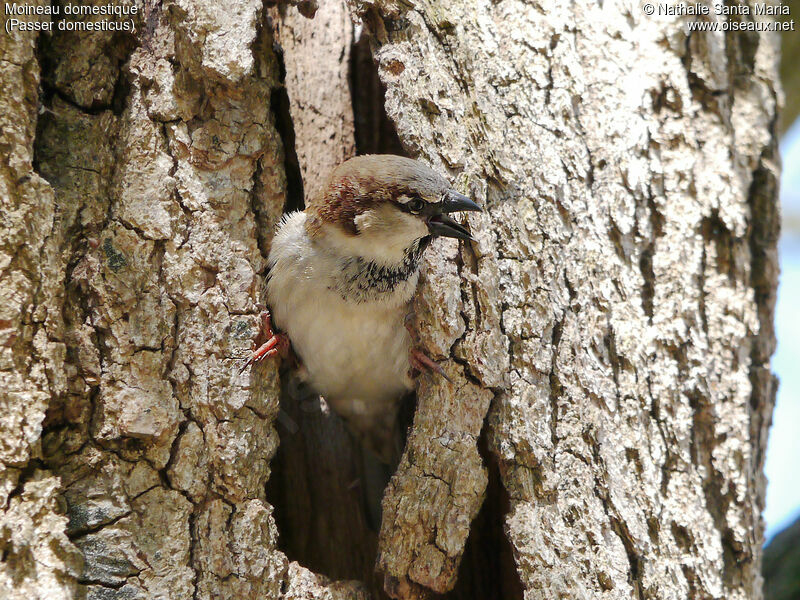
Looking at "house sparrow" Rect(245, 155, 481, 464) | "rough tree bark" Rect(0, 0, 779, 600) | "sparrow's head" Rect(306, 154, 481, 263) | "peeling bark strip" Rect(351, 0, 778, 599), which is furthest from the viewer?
"house sparrow" Rect(245, 155, 481, 464)

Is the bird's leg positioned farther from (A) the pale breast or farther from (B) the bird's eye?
(B) the bird's eye

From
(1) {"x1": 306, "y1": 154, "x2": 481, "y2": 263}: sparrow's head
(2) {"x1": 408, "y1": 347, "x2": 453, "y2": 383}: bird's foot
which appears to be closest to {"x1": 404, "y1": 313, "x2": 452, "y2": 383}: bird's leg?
(2) {"x1": 408, "y1": 347, "x2": 453, "y2": 383}: bird's foot

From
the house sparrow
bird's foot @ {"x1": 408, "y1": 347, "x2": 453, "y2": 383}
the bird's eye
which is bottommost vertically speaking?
bird's foot @ {"x1": 408, "y1": 347, "x2": 453, "y2": 383}

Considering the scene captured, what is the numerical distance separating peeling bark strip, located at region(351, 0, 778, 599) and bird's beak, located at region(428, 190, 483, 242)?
7cm

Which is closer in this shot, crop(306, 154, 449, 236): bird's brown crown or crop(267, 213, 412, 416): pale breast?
crop(306, 154, 449, 236): bird's brown crown

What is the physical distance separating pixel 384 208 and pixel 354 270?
8.7 inches

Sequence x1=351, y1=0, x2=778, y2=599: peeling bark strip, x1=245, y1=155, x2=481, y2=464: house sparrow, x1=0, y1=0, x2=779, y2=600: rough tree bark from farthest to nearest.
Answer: x1=245, y1=155, x2=481, y2=464: house sparrow
x1=351, y1=0, x2=778, y2=599: peeling bark strip
x1=0, y1=0, x2=779, y2=600: rough tree bark

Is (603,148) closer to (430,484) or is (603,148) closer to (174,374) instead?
(430,484)

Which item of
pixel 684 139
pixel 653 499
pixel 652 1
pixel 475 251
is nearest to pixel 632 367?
pixel 653 499

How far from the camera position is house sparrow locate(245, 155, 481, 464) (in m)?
2.36

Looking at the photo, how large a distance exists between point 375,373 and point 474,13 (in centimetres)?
121

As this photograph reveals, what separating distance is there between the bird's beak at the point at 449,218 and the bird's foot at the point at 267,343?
0.57 meters

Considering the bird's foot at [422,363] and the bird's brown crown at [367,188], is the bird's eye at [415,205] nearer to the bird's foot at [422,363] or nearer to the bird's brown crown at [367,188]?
the bird's brown crown at [367,188]

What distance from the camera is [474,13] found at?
7.84 feet
